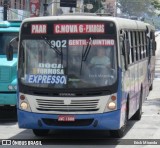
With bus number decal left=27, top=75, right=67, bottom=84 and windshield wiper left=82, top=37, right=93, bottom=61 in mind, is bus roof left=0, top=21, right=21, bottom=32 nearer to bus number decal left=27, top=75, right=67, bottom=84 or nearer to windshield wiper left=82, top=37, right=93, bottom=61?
bus number decal left=27, top=75, right=67, bottom=84

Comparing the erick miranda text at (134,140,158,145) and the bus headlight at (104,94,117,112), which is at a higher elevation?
the bus headlight at (104,94,117,112)

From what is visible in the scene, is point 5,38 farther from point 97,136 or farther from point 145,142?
point 145,142

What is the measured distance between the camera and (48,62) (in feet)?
42.4

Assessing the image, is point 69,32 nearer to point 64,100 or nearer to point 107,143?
point 64,100

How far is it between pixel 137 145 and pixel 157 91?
16.1m

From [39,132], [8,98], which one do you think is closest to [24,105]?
[39,132]

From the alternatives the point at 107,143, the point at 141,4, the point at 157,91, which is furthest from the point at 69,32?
the point at 141,4

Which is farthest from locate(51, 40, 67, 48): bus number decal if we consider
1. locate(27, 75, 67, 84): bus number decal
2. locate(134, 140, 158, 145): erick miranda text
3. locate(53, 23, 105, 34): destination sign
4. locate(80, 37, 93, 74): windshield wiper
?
locate(134, 140, 158, 145): erick miranda text

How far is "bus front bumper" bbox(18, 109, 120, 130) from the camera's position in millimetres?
12562

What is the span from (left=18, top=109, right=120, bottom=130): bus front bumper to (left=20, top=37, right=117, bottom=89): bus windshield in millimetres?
655

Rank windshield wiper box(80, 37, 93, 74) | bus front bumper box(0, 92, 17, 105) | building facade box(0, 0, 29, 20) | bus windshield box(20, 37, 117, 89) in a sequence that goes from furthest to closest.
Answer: building facade box(0, 0, 29, 20) < bus front bumper box(0, 92, 17, 105) < windshield wiper box(80, 37, 93, 74) < bus windshield box(20, 37, 117, 89)

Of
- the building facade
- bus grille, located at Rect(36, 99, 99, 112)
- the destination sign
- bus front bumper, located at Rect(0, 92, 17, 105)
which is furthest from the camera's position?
the building facade

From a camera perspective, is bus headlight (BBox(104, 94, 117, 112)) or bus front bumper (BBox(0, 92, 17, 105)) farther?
bus front bumper (BBox(0, 92, 17, 105))

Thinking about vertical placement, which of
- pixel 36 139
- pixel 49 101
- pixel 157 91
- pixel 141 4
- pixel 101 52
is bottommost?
pixel 141 4
